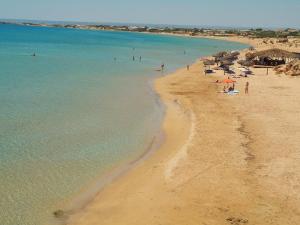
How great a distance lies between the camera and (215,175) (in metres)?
15.9

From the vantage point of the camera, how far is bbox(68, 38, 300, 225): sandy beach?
12945mm

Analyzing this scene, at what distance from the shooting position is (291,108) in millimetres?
27156

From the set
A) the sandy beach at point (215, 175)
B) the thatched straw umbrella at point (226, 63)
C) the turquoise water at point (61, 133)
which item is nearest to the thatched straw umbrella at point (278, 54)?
the thatched straw umbrella at point (226, 63)

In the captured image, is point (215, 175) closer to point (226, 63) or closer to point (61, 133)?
point (61, 133)

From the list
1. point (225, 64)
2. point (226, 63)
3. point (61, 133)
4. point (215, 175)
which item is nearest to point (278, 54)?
point (226, 63)

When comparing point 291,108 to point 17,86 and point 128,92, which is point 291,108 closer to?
point 128,92

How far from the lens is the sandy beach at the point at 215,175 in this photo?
1295cm

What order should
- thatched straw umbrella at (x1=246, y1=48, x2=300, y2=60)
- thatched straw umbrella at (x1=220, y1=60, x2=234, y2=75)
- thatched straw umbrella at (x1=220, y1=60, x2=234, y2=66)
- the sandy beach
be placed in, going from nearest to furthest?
the sandy beach
thatched straw umbrella at (x1=220, y1=60, x2=234, y2=75)
thatched straw umbrella at (x1=220, y1=60, x2=234, y2=66)
thatched straw umbrella at (x1=246, y1=48, x2=300, y2=60)

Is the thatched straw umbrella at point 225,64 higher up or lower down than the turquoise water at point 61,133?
higher up

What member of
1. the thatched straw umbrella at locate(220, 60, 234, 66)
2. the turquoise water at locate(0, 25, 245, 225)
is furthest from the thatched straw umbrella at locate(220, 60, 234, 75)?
the turquoise water at locate(0, 25, 245, 225)

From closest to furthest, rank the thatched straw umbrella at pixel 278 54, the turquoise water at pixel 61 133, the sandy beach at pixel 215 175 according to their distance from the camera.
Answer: the sandy beach at pixel 215 175 → the turquoise water at pixel 61 133 → the thatched straw umbrella at pixel 278 54

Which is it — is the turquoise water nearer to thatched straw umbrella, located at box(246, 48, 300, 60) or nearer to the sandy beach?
the sandy beach

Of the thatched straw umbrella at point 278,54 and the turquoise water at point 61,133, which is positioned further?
the thatched straw umbrella at point 278,54

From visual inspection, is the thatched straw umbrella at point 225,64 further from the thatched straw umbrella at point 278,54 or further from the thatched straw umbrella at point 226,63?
the thatched straw umbrella at point 278,54
